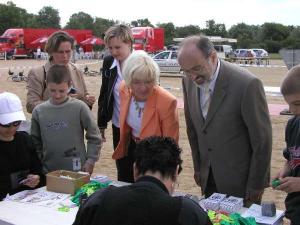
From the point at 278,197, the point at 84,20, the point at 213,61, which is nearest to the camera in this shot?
the point at 213,61

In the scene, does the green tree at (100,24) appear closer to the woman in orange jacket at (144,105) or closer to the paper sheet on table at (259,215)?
the woman in orange jacket at (144,105)

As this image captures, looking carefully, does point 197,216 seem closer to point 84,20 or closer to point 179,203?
point 179,203

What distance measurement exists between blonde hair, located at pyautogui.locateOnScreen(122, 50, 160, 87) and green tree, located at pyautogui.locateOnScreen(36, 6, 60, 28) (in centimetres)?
8236

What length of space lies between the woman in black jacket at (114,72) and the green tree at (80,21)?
75.7m

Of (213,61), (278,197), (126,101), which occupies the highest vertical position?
(213,61)

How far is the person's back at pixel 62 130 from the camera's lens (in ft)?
11.6

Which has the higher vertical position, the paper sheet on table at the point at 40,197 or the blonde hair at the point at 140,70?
the blonde hair at the point at 140,70

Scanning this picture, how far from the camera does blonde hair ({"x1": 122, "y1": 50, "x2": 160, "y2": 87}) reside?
312 centimetres

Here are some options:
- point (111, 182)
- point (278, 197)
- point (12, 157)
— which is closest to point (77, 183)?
point (111, 182)

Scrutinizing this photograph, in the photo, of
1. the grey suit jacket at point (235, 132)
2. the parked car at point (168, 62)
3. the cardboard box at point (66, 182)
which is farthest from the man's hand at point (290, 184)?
the parked car at point (168, 62)

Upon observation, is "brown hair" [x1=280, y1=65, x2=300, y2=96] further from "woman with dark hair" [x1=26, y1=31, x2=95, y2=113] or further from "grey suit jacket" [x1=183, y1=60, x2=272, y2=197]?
"woman with dark hair" [x1=26, y1=31, x2=95, y2=113]

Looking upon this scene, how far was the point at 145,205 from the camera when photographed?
159 centimetres

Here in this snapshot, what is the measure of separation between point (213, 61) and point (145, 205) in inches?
57.8

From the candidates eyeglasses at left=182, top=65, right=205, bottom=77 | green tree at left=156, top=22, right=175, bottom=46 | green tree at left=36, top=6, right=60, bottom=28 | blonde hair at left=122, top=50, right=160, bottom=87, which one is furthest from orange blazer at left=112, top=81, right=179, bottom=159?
green tree at left=36, top=6, right=60, bottom=28
